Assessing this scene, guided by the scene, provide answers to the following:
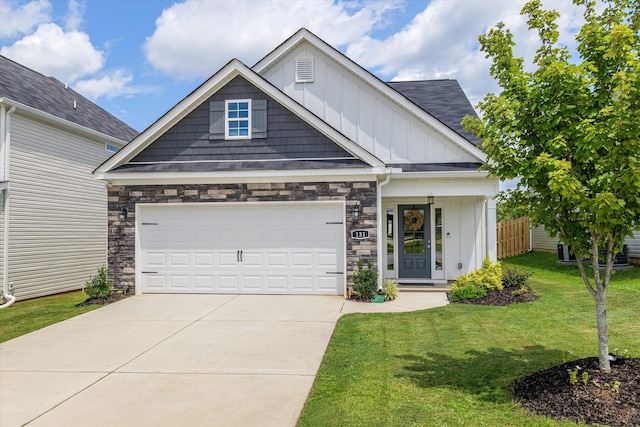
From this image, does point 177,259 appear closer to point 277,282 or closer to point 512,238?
point 277,282

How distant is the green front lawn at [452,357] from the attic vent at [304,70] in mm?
8127

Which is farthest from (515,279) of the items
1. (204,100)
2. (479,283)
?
(204,100)

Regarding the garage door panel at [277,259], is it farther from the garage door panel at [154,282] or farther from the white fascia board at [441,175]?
the white fascia board at [441,175]

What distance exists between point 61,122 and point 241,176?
7.02m

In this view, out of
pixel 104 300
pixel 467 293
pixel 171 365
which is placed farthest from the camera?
pixel 104 300

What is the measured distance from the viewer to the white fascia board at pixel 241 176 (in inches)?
420

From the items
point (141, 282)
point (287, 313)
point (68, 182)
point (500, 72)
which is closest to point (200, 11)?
point (68, 182)

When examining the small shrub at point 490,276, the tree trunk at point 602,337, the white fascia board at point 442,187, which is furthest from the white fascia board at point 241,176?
the tree trunk at point 602,337

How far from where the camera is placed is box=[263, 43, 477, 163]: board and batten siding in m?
12.5

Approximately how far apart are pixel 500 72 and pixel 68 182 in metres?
14.1

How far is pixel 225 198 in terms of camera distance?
36.5 ft

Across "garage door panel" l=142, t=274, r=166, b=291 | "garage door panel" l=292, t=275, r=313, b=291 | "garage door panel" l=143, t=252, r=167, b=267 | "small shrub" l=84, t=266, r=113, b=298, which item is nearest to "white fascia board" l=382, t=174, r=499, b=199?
"garage door panel" l=292, t=275, r=313, b=291

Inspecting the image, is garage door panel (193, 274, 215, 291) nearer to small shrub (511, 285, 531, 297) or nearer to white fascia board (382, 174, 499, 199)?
white fascia board (382, 174, 499, 199)

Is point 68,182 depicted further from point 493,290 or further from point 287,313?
point 493,290
